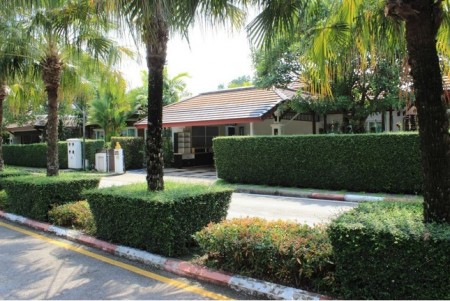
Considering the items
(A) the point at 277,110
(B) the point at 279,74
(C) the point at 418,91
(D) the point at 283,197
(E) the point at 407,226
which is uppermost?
(B) the point at 279,74

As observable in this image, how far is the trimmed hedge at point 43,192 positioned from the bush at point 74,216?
32cm

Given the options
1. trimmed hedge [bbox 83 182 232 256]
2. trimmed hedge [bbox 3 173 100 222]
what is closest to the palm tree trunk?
trimmed hedge [bbox 83 182 232 256]

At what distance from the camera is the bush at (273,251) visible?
4523mm

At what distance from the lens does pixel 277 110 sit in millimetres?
21141

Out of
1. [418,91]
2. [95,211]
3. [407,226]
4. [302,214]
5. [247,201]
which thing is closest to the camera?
[407,226]

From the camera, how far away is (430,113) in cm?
425

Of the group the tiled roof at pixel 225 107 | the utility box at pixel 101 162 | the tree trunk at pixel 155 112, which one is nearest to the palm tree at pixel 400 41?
the tree trunk at pixel 155 112

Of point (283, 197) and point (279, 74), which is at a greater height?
point (279, 74)

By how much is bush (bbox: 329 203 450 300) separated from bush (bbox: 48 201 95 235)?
4.85m

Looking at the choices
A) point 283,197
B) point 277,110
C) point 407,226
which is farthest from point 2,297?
point 277,110

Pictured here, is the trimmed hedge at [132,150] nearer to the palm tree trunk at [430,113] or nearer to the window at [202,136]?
the window at [202,136]

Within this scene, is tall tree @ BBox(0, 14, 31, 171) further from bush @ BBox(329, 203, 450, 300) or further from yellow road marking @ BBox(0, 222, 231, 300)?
bush @ BBox(329, 203, 450, 300)

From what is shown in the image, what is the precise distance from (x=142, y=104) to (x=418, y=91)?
32.1 m

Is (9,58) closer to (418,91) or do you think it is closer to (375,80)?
(418,91)
